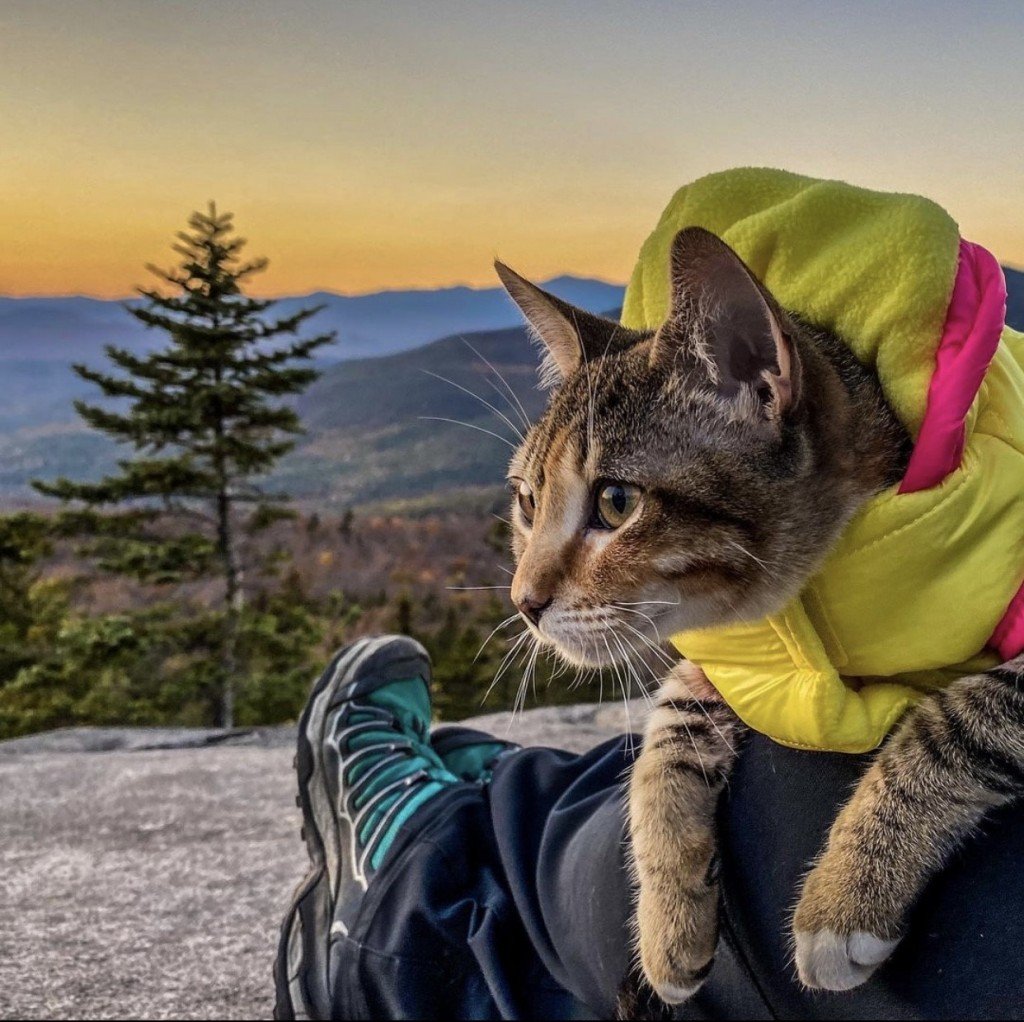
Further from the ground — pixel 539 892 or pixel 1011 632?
pixel 1011 632

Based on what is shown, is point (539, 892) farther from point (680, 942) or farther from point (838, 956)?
point (838, 956)

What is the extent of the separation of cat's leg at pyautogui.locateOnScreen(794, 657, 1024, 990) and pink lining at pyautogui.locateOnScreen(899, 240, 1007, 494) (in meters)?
0.27

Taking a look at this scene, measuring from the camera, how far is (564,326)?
1578 millimetres

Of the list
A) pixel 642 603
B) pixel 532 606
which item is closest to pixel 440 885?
pixel 532 606

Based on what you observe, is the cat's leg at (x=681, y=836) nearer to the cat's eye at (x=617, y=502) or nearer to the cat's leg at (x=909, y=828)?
the cat's leg at (x=909, y=828)

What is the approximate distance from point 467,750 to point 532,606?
1.20 meters

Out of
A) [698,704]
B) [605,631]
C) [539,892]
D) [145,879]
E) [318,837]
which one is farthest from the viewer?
[145,879]

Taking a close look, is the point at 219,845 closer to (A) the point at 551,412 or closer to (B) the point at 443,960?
(B) the point at 443,960

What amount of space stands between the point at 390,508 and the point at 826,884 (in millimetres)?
10673

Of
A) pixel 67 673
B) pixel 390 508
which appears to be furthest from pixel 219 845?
pixel 390 508

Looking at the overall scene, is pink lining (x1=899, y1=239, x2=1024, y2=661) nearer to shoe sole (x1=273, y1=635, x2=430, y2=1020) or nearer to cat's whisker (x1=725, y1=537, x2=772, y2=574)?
cat's whisker (x1=725, y1=537, x2=772, y2=574)

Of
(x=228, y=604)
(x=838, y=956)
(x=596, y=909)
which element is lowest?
(x=228, y=604)

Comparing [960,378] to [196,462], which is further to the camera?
[196,462]

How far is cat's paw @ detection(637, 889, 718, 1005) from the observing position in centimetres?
131
